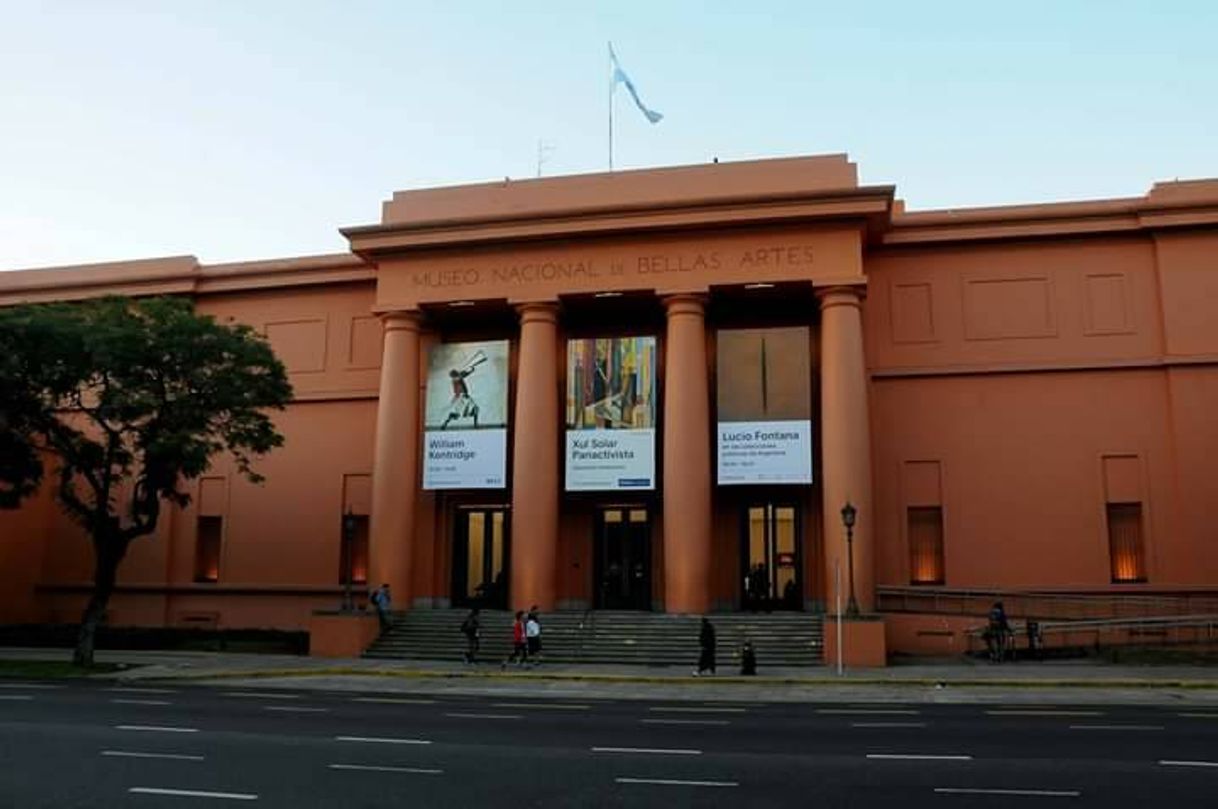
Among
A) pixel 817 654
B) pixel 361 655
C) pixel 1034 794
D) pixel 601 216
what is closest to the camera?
pixel 1034 794

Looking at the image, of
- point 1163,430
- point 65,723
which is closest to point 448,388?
point 65,723

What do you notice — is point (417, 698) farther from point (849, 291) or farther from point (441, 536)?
point (849, 291)

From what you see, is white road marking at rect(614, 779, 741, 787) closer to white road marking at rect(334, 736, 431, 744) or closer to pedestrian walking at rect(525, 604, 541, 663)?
white road marking at rect(334, 736, 431, 744)

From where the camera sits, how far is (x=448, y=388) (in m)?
37.8

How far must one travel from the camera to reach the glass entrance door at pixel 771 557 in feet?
120

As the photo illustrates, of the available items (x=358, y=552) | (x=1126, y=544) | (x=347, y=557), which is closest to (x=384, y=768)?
(x=347, y=557)

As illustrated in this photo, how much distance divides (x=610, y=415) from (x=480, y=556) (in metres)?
7.73

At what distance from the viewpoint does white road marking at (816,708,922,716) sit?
20031 mm

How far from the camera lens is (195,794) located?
11680mm

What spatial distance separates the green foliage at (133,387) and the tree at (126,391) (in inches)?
1.2

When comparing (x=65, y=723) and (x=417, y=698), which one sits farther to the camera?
(x=417, y=698)

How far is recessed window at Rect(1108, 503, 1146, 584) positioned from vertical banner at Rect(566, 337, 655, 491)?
14953 millimetres

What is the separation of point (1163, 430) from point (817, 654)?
46.3ft

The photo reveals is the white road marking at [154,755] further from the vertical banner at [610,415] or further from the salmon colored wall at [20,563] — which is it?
the salmon colored wall at [20,563]
